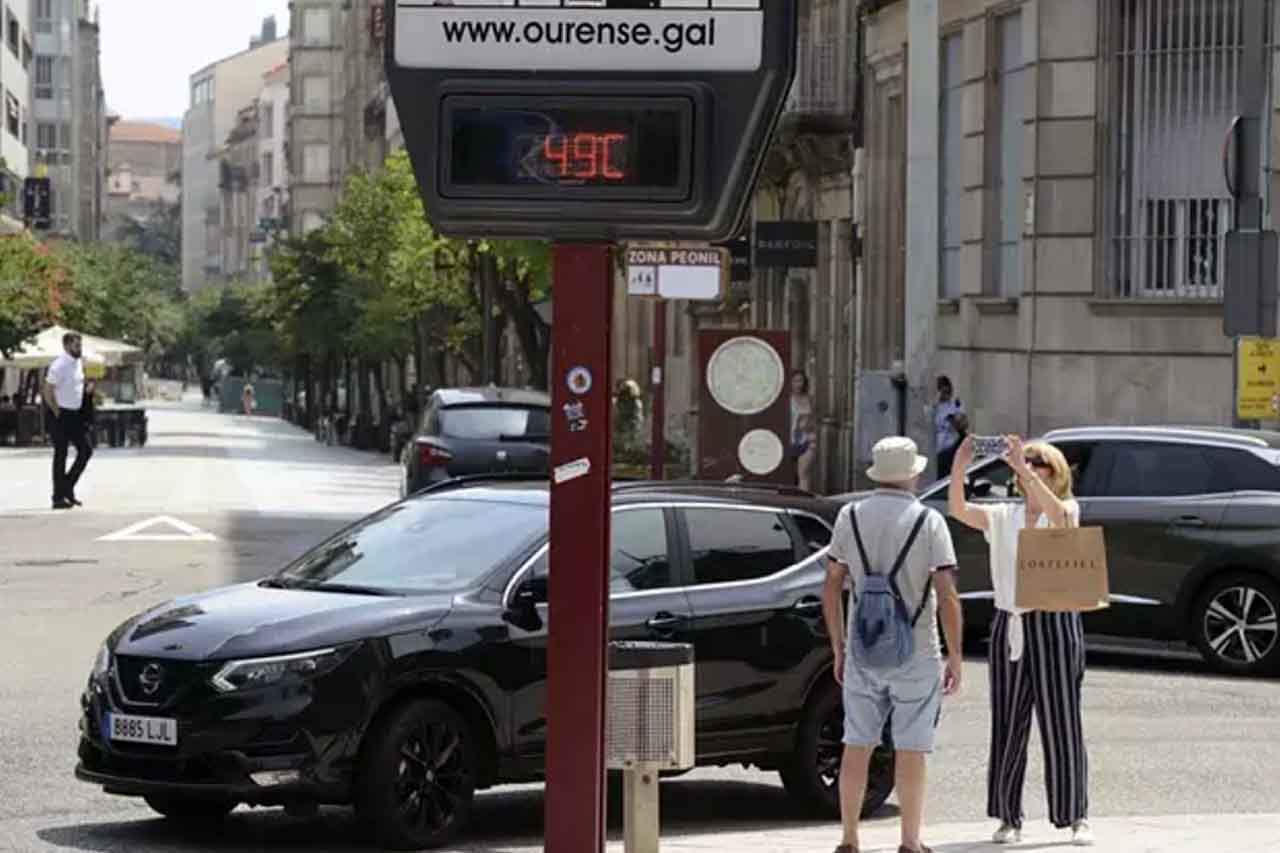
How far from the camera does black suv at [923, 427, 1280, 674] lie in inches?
796

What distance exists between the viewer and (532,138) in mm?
8844

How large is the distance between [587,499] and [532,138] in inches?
41.5

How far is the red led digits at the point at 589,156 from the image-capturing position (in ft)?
28.8

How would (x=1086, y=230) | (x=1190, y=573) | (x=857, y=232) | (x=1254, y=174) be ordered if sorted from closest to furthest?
(x=1190, y=573)
(x=1254, y=174)
(x=1086, y=230)
(x=857, y=232)

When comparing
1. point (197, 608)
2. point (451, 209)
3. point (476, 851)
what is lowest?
point (476, 851)

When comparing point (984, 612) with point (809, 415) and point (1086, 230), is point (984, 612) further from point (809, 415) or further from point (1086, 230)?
point (809, 415)

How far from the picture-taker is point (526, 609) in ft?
43.2

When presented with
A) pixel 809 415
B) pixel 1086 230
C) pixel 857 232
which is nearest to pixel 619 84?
pixel 1086 230

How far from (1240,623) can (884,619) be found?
9.40 meters

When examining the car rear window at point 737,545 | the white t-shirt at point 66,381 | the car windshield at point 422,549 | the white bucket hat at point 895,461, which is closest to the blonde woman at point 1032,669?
the white bucket hat at point 895,461

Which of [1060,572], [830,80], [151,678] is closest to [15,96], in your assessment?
[830,80]

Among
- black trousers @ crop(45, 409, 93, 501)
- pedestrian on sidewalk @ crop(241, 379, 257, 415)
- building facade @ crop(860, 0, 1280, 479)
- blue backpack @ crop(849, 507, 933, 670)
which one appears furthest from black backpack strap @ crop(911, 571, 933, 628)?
pedestrian on sidewalk @ crop(241, 379, 257, 415)

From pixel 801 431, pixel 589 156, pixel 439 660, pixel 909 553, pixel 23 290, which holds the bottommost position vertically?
pixel 801 431

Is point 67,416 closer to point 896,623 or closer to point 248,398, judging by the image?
point 896,623
